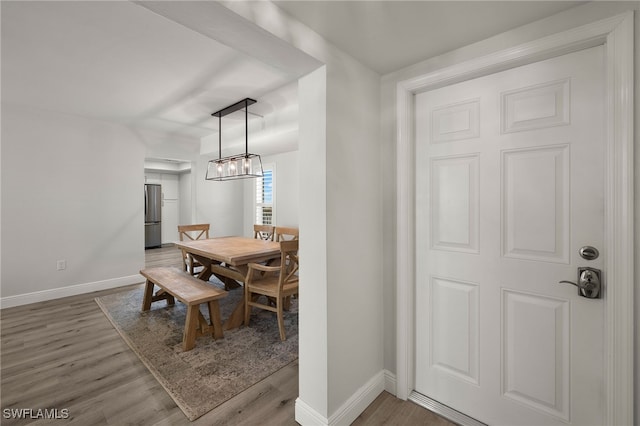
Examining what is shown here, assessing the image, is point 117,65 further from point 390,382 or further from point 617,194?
point 617,194

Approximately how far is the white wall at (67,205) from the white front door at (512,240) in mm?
4464

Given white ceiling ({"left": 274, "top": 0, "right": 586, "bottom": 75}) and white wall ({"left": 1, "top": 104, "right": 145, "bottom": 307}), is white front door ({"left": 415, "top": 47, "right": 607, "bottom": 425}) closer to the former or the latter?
white ceiling ({"left": 274, "top": 0, "right": 586, "bottom": 75})

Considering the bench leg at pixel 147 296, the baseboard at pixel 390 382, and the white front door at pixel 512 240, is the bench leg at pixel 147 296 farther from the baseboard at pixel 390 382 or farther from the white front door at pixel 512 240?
the white front door at pixel 512 240

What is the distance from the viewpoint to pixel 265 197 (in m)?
6.28

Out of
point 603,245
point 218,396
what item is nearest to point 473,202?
point 603,245

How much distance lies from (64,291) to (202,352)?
2.87 meters

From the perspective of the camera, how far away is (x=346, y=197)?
66.6 inches

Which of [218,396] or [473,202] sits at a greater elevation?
[473,202]

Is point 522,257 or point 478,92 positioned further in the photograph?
point 478,92

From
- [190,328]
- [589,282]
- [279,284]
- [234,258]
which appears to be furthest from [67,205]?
[589,282]

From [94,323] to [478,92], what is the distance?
4098 mm

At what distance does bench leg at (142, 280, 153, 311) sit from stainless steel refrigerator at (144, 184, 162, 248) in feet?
17.8

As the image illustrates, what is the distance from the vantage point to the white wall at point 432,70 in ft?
3.98

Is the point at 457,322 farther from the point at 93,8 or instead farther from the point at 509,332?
the point at 93,8
